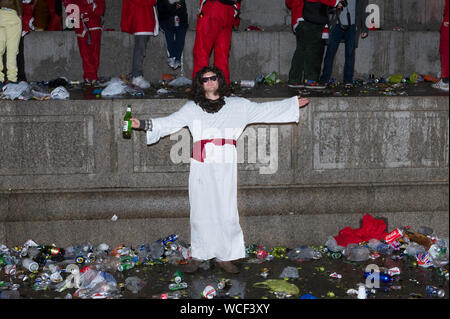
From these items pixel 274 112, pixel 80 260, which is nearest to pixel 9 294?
pixel 80 260

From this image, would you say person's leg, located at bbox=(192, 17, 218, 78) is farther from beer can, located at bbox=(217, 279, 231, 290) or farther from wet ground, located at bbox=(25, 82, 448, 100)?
beer can, located at bbox=(217, 279, 231, 290)

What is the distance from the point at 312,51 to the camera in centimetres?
860

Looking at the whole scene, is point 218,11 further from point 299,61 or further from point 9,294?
point 9,294

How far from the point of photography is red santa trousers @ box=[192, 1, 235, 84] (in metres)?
7.73

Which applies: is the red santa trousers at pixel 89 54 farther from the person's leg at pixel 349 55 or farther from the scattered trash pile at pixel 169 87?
the person's leg at pixel 349 55

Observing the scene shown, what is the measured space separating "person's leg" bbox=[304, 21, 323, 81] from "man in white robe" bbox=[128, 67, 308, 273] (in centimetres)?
267

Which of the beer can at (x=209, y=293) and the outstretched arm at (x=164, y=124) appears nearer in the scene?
the beer can at (x=209, y=293)

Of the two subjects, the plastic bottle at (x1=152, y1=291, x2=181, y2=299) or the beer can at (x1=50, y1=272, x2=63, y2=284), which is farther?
the beer can at (x1=50, y1=272, x2=63, y2=284)

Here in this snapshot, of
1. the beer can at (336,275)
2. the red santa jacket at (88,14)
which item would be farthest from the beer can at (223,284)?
the red santa jacket at (88,14)

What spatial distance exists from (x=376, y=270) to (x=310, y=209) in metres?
1.05

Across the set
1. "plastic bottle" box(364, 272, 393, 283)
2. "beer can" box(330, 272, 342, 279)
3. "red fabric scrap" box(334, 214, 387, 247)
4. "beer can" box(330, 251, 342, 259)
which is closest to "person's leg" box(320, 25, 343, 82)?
"red fabric scrap" box(334, 214, 387, 247)

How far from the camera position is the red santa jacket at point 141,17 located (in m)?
8.95

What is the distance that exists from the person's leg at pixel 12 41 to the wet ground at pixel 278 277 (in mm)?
3121

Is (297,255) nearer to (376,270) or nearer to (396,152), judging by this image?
(376,270)
